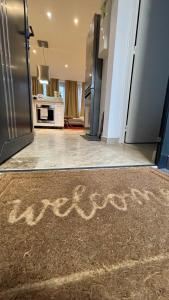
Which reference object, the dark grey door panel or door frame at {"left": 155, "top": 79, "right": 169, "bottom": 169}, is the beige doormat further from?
the dark grey door panel

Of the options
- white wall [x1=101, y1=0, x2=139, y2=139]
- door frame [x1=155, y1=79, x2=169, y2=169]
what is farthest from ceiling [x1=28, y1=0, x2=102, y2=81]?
door frame [x1=155, y1=79, x2=169, y2=169]

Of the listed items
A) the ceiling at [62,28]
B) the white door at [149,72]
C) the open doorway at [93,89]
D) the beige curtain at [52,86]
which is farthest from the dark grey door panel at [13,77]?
the beige curtain at [52,86]

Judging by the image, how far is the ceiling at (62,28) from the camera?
2.99 meters

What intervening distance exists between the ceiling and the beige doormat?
147 inches

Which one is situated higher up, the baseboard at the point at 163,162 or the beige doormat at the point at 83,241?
Result: the baseboard at the point at 163,162

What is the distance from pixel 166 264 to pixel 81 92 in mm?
9625

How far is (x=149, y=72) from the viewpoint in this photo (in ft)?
6.40

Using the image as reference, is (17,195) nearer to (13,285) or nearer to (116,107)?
(13,285)

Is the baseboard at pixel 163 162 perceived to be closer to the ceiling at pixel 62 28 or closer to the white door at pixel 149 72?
the white door at pixel 149 72

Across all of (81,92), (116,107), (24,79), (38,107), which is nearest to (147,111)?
(116,107)

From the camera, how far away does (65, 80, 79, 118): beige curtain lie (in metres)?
8.79

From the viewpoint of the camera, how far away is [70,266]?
0.38 metres

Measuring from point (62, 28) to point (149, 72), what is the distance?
3.23 meters

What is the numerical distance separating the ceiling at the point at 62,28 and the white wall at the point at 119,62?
1.61 metres
